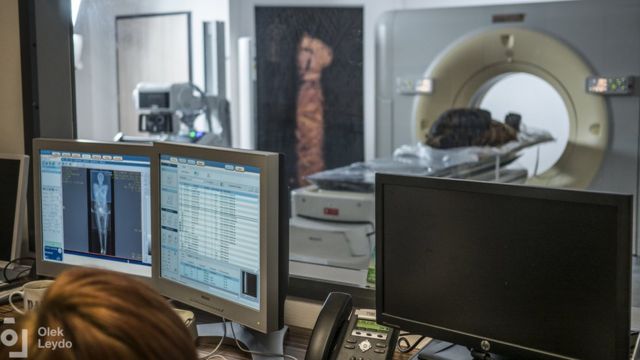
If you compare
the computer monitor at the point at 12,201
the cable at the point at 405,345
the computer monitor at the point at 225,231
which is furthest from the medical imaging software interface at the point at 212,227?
the computer monitor at the point at 12,201

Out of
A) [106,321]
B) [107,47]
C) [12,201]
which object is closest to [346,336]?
[106,321]

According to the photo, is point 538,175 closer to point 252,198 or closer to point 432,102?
point 432,102

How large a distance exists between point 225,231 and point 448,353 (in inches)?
20.9

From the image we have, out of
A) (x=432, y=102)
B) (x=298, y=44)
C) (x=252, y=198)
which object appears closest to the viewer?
(x=252, y=198)

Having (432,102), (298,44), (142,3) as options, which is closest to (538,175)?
(432,102)

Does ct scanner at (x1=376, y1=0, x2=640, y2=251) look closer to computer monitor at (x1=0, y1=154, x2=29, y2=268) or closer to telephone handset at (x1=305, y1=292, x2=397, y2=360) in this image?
computer monitor at (x1=0, y1=154, x2=29, y2=268)

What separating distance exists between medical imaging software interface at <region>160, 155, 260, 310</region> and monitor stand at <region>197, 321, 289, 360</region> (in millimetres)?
133

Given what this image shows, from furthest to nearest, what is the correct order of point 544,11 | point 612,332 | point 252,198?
point 544,11
point 252,198
point 612,332

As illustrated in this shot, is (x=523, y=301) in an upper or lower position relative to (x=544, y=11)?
lower

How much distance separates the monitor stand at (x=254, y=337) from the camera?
1.63 m

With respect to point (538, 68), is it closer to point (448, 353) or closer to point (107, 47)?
point (107, 47)

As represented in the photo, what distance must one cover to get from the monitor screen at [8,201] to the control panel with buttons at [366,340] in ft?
3.87

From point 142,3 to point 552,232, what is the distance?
3634mm

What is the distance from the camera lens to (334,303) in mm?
1518
